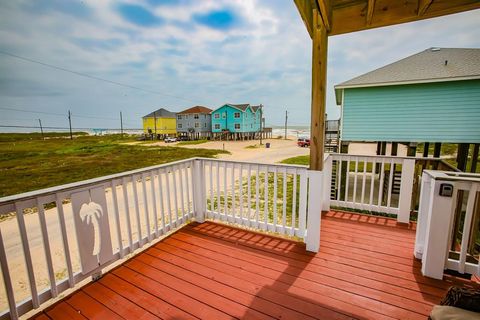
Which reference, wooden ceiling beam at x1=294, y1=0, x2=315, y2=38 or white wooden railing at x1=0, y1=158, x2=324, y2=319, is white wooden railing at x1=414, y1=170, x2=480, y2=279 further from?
wooden ceiling beam at x1=294, y1=0, x2=315, y2=38

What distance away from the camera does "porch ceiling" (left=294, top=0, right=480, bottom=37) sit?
1.97 m

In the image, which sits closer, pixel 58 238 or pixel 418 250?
pixel 418 250

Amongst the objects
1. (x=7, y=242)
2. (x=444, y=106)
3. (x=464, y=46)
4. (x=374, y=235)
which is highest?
(x=464, y=46)

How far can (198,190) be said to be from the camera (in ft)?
Result: 11.6

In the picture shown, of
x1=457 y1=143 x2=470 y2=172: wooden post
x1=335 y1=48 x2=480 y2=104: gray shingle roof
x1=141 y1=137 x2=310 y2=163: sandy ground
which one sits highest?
x1=335 y1=48 x2=480 y2=104: gray shingle roof

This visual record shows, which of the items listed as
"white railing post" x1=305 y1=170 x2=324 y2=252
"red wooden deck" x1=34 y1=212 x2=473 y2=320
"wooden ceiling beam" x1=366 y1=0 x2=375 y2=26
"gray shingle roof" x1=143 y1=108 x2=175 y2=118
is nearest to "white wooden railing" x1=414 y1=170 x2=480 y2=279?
"red wooden deck" x1=34 y1=212 x2=473 y2=320

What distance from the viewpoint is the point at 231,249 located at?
111 inches

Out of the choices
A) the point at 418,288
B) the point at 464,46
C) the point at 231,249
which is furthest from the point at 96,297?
the point at 464,46

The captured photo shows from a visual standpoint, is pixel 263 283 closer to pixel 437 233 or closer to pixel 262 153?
pixel 437 233

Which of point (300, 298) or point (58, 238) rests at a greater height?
point (300, 298)

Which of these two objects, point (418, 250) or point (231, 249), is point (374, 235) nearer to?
point (418, 250)

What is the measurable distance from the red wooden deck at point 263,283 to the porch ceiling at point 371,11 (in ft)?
8.70

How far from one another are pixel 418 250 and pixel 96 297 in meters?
3.54

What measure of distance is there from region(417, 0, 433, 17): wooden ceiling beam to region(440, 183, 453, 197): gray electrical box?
5.49ft
